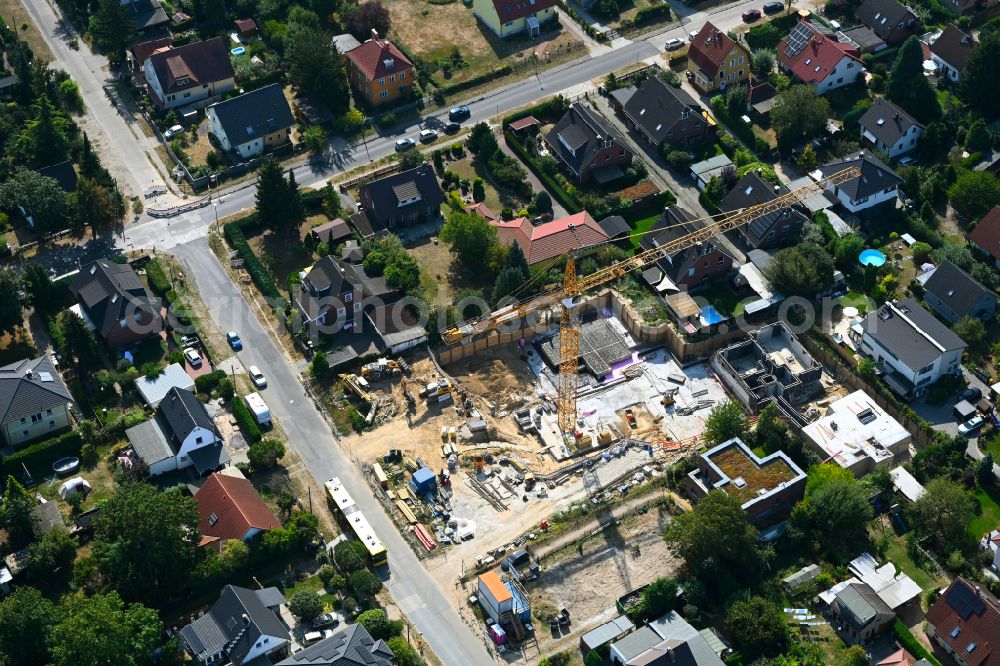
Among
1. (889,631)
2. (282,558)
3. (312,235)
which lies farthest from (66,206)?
(889,631)

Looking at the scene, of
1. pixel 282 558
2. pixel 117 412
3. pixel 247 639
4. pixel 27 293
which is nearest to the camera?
pixel 247 639

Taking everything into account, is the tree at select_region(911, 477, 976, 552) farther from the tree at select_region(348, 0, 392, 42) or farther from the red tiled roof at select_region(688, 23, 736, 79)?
the tree at select_region(348, 0, 392, 42)

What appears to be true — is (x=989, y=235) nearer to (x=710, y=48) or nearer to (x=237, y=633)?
(x=710, y=48)

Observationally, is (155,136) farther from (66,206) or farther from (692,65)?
(692,65)

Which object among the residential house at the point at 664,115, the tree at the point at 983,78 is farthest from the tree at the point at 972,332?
the residential house at the point at 664,115

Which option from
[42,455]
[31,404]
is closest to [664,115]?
[31,404]

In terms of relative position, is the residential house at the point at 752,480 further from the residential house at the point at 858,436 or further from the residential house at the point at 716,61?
the residential house at the point at 716,61

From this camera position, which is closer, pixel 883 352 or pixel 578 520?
pixel 578 520
